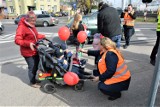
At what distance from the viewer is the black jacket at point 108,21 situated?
5.04m

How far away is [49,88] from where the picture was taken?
432cm

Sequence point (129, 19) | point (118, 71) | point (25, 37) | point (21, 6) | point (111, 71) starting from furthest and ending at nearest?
point (21, 6) → point (129, 19) → point (25, 37) → point (118, 71) → point (111, 71)

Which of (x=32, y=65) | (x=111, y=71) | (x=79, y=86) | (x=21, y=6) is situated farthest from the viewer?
(x=21, y=6)

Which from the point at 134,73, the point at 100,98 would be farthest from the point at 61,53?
the point at 134,73

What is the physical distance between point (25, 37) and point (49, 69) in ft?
2.81

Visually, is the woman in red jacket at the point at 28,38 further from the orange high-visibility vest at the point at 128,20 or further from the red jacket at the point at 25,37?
the orange high-visibility vest at the point at 128,20

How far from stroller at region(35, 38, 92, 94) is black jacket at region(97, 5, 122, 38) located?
1.38 meters

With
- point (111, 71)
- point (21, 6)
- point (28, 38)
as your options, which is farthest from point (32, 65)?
point (21, 6)

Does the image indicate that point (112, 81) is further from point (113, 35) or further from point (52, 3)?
point (52, 3)

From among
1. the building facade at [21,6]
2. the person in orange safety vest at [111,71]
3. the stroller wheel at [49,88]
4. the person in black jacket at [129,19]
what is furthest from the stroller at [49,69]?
the building facade at [21,6]

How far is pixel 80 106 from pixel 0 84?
2.35m

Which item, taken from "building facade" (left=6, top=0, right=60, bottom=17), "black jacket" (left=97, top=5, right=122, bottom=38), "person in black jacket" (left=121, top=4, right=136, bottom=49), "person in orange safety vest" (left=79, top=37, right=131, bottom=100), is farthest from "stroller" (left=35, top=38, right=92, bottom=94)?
"building facade" (left=6, top=0, right=60, bottom=17)

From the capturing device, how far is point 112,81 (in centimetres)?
368

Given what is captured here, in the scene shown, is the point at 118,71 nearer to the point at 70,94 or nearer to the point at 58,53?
the point at 70,94
